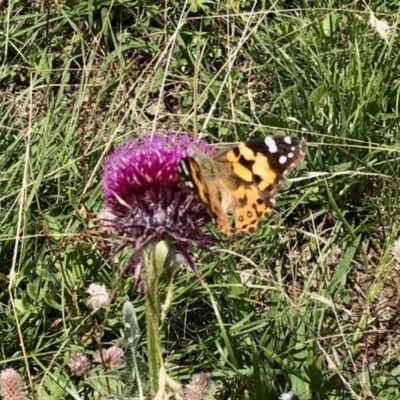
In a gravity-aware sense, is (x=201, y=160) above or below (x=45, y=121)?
above

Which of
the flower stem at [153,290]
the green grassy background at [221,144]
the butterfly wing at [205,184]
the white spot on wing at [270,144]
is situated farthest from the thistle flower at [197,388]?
the white spot on wing at [270,144]

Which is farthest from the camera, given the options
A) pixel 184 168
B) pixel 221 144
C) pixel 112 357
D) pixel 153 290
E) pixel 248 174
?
pixel 221 144

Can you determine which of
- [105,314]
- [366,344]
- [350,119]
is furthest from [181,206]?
[350,119]

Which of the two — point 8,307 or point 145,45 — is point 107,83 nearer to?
point 145,45

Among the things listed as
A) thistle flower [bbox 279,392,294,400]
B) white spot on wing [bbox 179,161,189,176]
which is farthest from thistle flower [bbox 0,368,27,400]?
white spot on wing [bbox 179,161,189,176]

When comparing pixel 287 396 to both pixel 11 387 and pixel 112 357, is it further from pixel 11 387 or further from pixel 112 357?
pixel 11 387

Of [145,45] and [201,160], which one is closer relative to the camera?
[201,160]

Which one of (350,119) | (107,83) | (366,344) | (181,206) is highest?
(181,206)

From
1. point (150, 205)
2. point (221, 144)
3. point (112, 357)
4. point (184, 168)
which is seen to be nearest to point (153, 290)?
point (150, 205)
